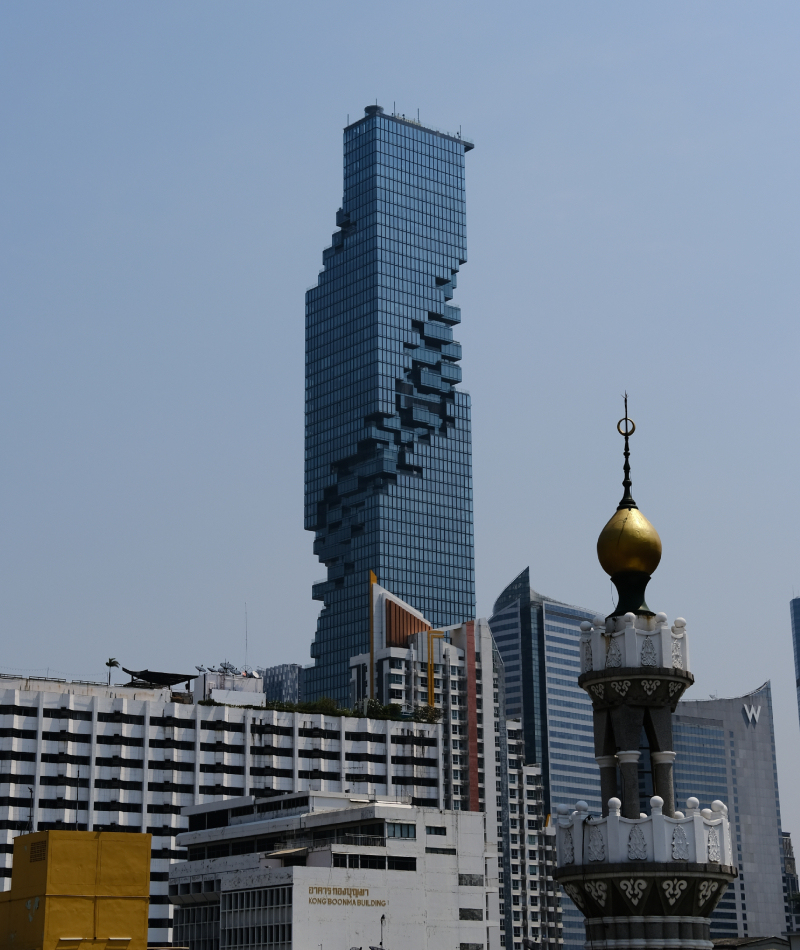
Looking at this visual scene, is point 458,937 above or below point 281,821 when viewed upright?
below

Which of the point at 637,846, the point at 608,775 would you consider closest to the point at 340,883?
the point at 608,775

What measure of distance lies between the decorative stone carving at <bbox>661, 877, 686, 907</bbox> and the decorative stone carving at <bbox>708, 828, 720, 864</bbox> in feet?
2.83

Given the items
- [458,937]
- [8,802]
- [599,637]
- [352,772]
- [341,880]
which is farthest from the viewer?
[352,772]

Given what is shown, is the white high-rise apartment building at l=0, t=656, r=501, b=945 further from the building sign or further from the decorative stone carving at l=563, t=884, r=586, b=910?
the decorative stone carving at l=563, t=884, r=586, b=910

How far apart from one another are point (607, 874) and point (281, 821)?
389 feet

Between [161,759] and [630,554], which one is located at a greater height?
[161,759]

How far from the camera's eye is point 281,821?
147 m

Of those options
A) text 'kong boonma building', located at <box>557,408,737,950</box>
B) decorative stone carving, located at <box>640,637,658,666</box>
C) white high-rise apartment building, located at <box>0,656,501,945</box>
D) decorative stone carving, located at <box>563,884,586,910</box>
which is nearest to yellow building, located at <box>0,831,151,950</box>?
decorative stone carving, located at <box>563,884,586,910</box>

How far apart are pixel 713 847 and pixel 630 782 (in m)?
2.17

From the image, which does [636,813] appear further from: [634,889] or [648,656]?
[648,656]

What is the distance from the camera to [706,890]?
32250 millimetres

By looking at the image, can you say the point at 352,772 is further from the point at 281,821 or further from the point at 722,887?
the point at 722,887

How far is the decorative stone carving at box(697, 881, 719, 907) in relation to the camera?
32.1m

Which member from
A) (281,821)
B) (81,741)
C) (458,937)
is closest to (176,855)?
(81,741)
